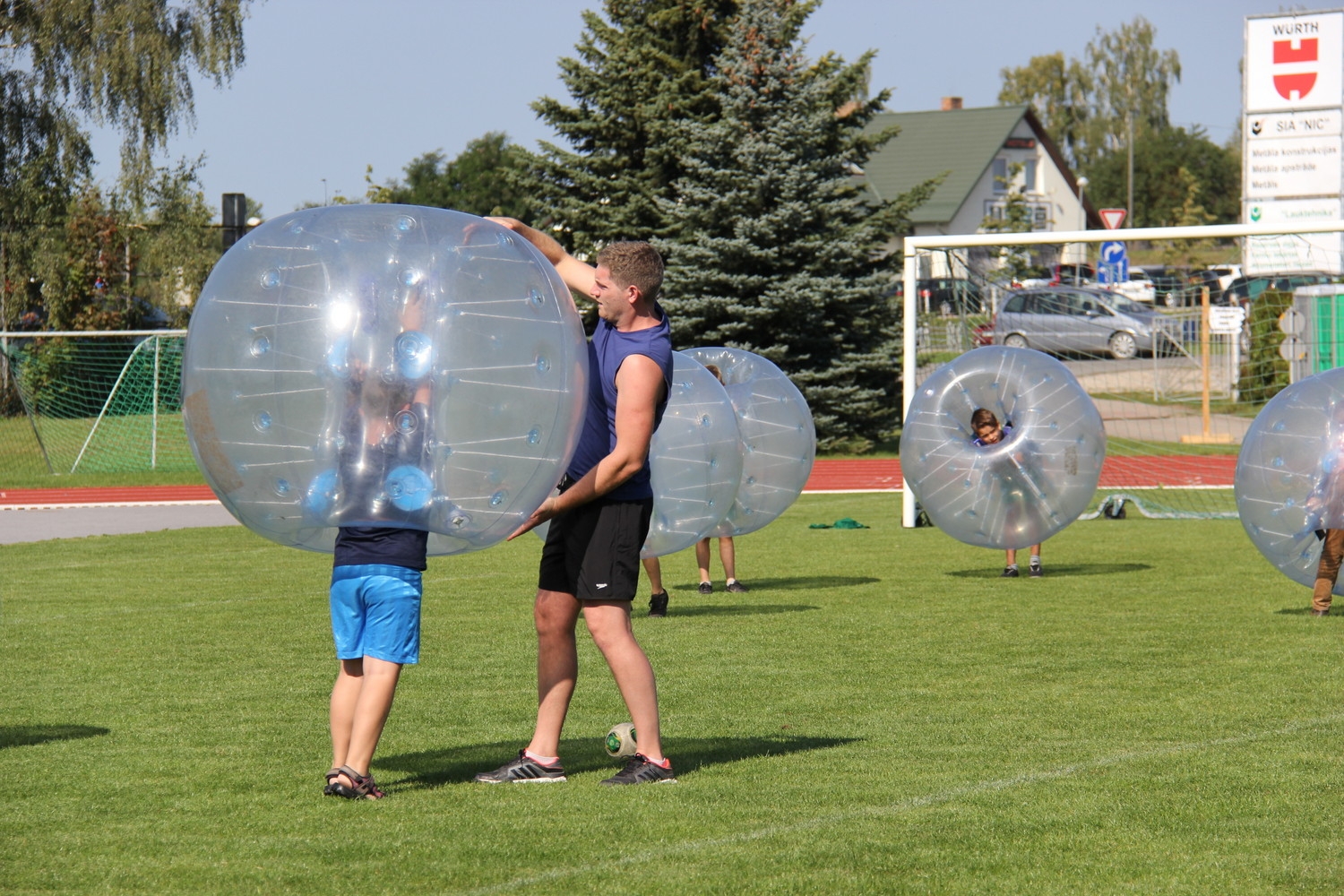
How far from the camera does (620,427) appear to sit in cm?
578

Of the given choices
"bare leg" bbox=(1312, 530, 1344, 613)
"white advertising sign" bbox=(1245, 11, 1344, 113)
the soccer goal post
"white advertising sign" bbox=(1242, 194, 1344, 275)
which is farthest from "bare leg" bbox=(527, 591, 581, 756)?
"white advertising sign" bbox=(1245, 11, 1344, 113)

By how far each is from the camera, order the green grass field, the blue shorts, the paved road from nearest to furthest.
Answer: the green grass field < the blue shorts < the paved road

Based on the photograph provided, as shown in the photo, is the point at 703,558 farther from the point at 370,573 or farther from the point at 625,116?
the point at 625,116

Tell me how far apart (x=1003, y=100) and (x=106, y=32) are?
79.5 metres

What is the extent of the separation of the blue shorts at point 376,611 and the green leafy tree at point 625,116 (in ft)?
79.8

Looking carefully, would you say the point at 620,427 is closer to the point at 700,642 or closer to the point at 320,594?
the point at 700,642

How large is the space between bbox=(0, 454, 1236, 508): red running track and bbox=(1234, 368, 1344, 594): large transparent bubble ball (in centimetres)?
1057

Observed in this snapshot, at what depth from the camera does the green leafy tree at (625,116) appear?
2981cm

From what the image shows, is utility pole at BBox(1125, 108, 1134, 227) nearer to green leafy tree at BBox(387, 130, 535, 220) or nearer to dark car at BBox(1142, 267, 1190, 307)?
green leafy tree at BBox(387, 130, 535, 220)

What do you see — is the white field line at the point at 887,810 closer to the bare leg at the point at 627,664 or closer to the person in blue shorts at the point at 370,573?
the bare leg at the point at 627,664

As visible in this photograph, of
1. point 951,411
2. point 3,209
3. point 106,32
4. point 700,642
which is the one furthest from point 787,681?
point 3,209

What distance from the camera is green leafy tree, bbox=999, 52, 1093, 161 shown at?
103m

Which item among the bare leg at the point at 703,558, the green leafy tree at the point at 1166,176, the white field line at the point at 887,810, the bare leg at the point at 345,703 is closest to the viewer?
the white field line at the point at 887,810

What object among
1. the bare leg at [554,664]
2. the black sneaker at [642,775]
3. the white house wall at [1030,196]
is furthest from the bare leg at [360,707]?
the white house wall at [1030,196]
